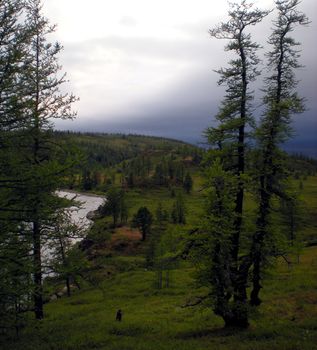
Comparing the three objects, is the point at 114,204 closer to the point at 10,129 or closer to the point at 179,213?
Result: the point at 179,213

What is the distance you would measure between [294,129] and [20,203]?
13990 mm

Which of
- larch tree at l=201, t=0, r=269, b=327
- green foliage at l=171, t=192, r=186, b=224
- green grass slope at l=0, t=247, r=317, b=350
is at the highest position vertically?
larch tree at l=201, t=0, r=269, b=327

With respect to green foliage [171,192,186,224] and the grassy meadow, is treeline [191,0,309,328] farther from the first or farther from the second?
green foliage [171,192,186,224]

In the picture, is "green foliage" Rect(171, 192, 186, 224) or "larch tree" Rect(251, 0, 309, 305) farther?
"green foliage" Rect(171, 192, 186, 224)

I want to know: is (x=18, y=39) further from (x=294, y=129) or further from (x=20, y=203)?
(x=294, y=129)

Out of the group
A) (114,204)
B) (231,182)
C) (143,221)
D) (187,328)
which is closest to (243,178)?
(231,182)

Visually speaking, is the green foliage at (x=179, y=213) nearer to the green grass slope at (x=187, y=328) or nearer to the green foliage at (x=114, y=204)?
the green foliage at (x=114, y=204)

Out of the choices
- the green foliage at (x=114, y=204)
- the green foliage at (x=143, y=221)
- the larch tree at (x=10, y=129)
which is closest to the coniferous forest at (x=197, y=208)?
the larch tree at (x=10, y=129)

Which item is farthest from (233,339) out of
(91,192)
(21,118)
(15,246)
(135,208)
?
(91,192)

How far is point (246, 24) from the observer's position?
18.4 m

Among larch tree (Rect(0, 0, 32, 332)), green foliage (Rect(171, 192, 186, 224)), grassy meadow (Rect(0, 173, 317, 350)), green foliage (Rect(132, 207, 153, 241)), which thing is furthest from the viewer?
green foliage (Rect(171, 192, 186, 224))

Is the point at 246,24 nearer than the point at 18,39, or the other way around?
the point at 18,39

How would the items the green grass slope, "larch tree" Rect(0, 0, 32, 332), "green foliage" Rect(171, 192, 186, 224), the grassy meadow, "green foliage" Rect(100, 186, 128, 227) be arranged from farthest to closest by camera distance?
"green foliage" Rect(171, 192, 186, 224), "green foliage" Rect(100, 186, 128, 227), the grassy meadow, the green grass slope, "larch tree" Rect(0, 0, 32, 332)

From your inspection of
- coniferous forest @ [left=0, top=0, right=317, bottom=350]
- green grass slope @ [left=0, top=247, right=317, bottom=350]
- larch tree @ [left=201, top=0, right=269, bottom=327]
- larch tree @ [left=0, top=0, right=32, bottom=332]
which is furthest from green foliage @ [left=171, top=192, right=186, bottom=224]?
larch tree @ [left=0, top=0, right=32, bottom=332]
